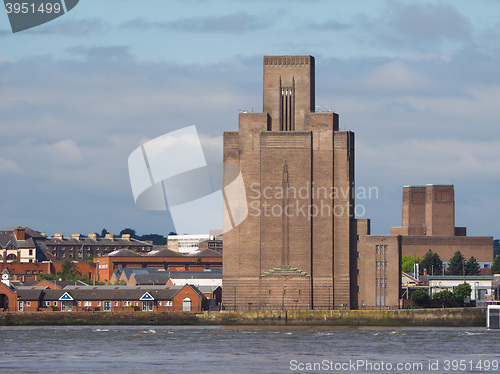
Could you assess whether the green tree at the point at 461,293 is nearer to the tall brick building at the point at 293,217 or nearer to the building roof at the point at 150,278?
the tall brick building at the point at 293,217

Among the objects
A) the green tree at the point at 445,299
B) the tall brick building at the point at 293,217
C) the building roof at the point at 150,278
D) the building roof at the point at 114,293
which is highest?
the tall brick building at the point at 293,217

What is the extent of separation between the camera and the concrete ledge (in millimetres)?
126938

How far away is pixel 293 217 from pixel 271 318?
529 inches

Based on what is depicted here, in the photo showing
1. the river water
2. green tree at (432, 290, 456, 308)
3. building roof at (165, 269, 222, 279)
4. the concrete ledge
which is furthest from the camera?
building roof at (165, 269, 222, 279)

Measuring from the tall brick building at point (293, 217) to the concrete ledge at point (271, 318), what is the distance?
4841 mm

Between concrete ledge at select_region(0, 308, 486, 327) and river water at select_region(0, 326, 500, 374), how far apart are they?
295 inches

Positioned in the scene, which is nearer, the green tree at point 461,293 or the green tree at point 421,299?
the green tree at point 421,299

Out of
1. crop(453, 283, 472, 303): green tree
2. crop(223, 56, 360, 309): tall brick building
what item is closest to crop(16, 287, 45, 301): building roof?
crop(223, 56, 360, 309): tall brick building

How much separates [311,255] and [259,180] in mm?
11409

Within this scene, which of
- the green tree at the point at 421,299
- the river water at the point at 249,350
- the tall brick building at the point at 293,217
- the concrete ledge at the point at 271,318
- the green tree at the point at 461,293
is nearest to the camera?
the river water at the point at 249,350

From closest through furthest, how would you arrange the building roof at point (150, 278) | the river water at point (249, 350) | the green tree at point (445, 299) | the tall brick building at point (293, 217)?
the river water at point (249, 350)
the green tree at point (445, 299)
the tall brick building at point (293, 217)
the building roof at point (150, 278)

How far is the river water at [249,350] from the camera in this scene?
73688 millimetres

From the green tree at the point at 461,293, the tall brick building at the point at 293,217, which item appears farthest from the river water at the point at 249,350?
the green tree at the point at 461,293

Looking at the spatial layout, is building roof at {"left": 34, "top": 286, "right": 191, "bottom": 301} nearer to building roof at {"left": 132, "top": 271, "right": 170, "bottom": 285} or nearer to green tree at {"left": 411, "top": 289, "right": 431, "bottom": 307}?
building roof at {"left": 132, "top": 271, "right": 170, "bottom": 285}
